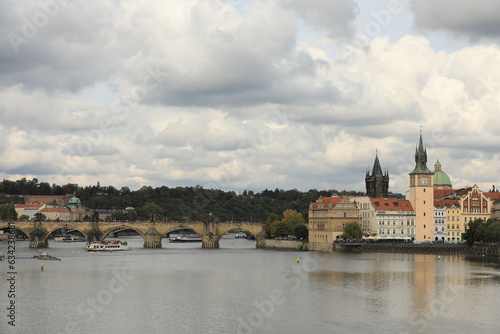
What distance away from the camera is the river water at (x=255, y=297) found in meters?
53.9

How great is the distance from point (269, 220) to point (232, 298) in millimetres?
100902

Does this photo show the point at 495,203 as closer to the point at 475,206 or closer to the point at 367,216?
the point at 475,206

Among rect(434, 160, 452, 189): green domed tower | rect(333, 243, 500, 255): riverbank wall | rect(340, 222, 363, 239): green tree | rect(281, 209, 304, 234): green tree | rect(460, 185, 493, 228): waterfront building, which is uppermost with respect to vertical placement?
rect(434, 160, 452, 189): green domed tower

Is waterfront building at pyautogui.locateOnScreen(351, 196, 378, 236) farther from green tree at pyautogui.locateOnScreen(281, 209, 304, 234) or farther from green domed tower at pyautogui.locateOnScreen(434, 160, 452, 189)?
green domed tower at pyautogui.locateOnScreen(434, 160, 452, 189)

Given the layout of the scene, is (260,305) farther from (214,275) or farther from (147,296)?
(214,275)

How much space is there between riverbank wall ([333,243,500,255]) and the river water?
20.3 m

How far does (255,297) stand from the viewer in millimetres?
67688

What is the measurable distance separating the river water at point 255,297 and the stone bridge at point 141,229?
178 feet

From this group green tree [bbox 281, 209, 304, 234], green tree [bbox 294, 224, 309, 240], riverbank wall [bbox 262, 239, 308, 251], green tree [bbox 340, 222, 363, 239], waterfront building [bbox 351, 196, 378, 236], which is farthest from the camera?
green tree [bbox 281, 209, 304, 234]

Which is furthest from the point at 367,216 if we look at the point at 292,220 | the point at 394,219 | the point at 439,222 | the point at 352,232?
the point at 292,220

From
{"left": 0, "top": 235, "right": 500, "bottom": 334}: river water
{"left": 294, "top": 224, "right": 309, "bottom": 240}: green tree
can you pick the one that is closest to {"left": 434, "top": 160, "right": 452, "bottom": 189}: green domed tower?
{"left": 294, "top": 224, "right": 309, "bottom": 240}: green tree

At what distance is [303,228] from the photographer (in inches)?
6009

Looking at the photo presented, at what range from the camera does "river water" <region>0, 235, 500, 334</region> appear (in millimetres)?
53875

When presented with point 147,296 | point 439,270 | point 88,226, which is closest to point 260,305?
point 147,296
